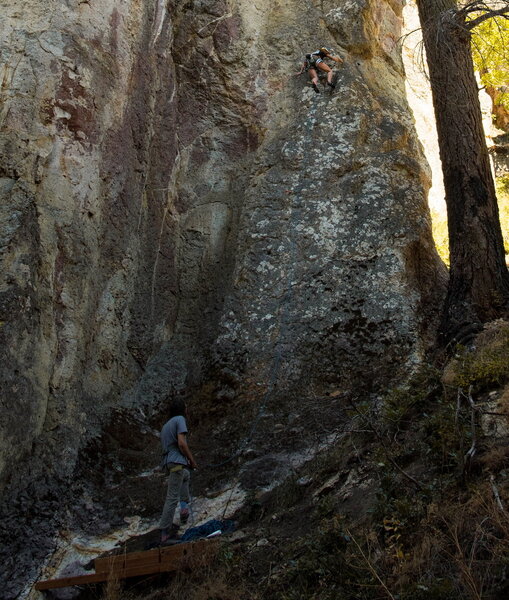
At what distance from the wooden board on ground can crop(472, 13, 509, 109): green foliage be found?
29.6 feet

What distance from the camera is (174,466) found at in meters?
6.99

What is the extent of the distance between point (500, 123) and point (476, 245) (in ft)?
38.9

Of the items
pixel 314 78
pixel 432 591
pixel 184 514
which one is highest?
pixel 314 78

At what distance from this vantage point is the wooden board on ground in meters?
6.19

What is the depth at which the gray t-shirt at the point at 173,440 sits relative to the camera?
700cm

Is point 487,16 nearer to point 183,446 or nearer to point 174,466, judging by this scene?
point 183,446

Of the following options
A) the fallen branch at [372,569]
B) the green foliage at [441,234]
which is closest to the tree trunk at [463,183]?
the fallen branch at [372,569]

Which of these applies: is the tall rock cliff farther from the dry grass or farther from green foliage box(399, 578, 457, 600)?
green foliage box(399, 578, 457, 600)

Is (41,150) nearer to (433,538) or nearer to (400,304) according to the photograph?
(400,304)

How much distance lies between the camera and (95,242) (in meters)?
8.81

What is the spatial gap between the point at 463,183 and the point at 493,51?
4.68 metres

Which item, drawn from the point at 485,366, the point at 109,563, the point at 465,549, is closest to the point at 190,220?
the point at 485,366

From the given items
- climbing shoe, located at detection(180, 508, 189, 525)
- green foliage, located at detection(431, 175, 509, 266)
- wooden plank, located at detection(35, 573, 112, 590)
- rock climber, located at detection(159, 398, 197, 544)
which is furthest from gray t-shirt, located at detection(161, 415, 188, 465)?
green foliage, located at detection(431, 175, 509, 266)

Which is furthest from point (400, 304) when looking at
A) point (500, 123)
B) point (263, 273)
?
point (500, 123)
